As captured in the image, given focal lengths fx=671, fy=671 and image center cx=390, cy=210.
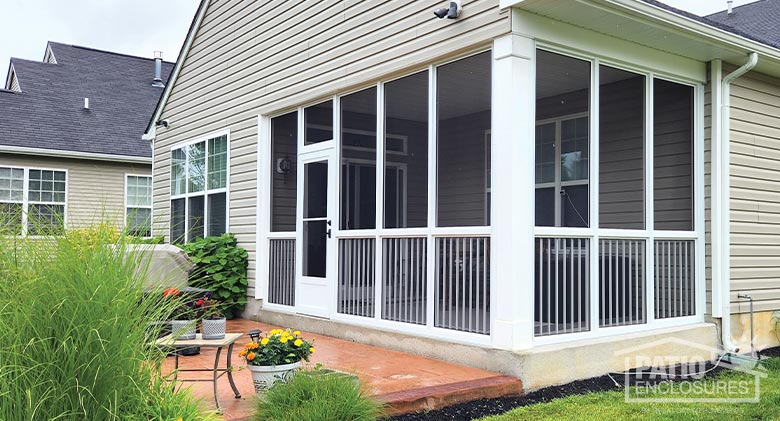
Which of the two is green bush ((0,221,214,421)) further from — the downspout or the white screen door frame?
the downspout

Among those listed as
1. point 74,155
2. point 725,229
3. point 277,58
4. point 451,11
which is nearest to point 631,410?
point 725,229

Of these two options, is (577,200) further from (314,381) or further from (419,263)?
(314,381)

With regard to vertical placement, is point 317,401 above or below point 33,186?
below

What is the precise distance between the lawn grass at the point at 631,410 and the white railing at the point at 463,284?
2.89ft

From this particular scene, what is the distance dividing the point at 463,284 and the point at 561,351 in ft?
2.89

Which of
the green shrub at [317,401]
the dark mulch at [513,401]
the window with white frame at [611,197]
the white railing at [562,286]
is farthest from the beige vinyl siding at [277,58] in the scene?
the dark mulch at [513,401]

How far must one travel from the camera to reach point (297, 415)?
10.9 feet

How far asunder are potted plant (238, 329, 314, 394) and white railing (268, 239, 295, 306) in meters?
3.47

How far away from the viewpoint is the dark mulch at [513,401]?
405 centimetres

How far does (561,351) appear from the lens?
489 cm

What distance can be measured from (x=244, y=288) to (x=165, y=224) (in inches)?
119

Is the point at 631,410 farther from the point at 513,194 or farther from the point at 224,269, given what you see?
the point at 224,269

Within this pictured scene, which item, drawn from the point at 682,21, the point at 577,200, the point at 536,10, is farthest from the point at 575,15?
the point at 577,200

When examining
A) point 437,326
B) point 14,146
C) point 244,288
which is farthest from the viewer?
point 14,146
